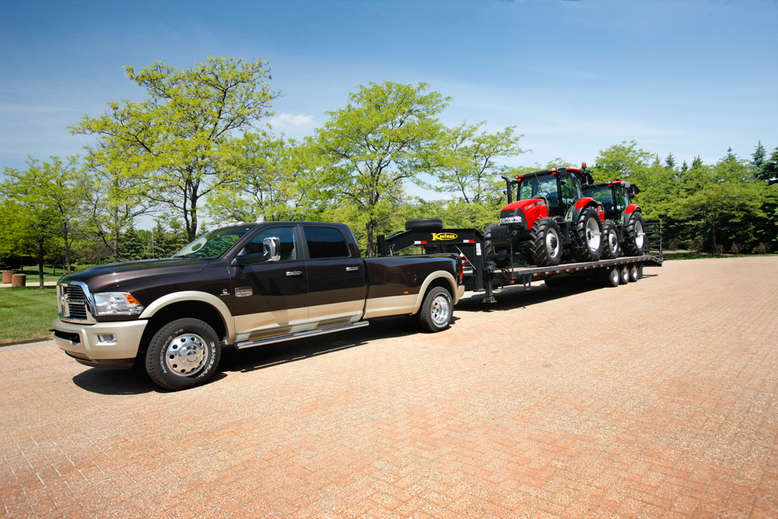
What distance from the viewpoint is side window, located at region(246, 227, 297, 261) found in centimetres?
632

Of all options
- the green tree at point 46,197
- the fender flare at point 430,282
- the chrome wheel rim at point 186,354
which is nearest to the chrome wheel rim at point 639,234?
the fender flare at point 430,282

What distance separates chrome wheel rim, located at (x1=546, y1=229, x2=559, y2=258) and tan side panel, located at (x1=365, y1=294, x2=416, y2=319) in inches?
222

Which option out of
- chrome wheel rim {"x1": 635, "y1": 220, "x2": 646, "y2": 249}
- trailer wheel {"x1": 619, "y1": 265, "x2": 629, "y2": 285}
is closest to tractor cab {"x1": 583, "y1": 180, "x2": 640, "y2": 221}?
chrome wheel rim {"x1": 635, "y1": 220, "x2": 646, "y2": 249}

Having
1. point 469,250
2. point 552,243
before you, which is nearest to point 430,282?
point 469,250

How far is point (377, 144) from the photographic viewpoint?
23.2 meters

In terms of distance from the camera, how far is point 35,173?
74.0 ft

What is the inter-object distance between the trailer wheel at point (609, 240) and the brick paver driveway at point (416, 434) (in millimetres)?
7540

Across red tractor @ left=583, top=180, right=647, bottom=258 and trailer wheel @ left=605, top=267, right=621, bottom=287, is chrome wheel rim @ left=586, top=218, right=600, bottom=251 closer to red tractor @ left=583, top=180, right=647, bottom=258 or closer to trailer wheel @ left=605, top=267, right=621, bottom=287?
red tractor @ left=583, top=180, right=647, bottom=258

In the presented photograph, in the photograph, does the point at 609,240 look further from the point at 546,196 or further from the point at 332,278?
the point at 332,278

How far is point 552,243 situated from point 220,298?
9.49 m

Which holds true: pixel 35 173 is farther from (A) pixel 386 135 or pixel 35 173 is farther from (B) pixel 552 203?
(B) pixel 552 203

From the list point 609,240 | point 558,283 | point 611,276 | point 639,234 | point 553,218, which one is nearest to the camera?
point 553,218

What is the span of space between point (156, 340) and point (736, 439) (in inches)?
228

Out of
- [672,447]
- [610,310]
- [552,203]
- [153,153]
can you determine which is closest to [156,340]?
[672,447]
